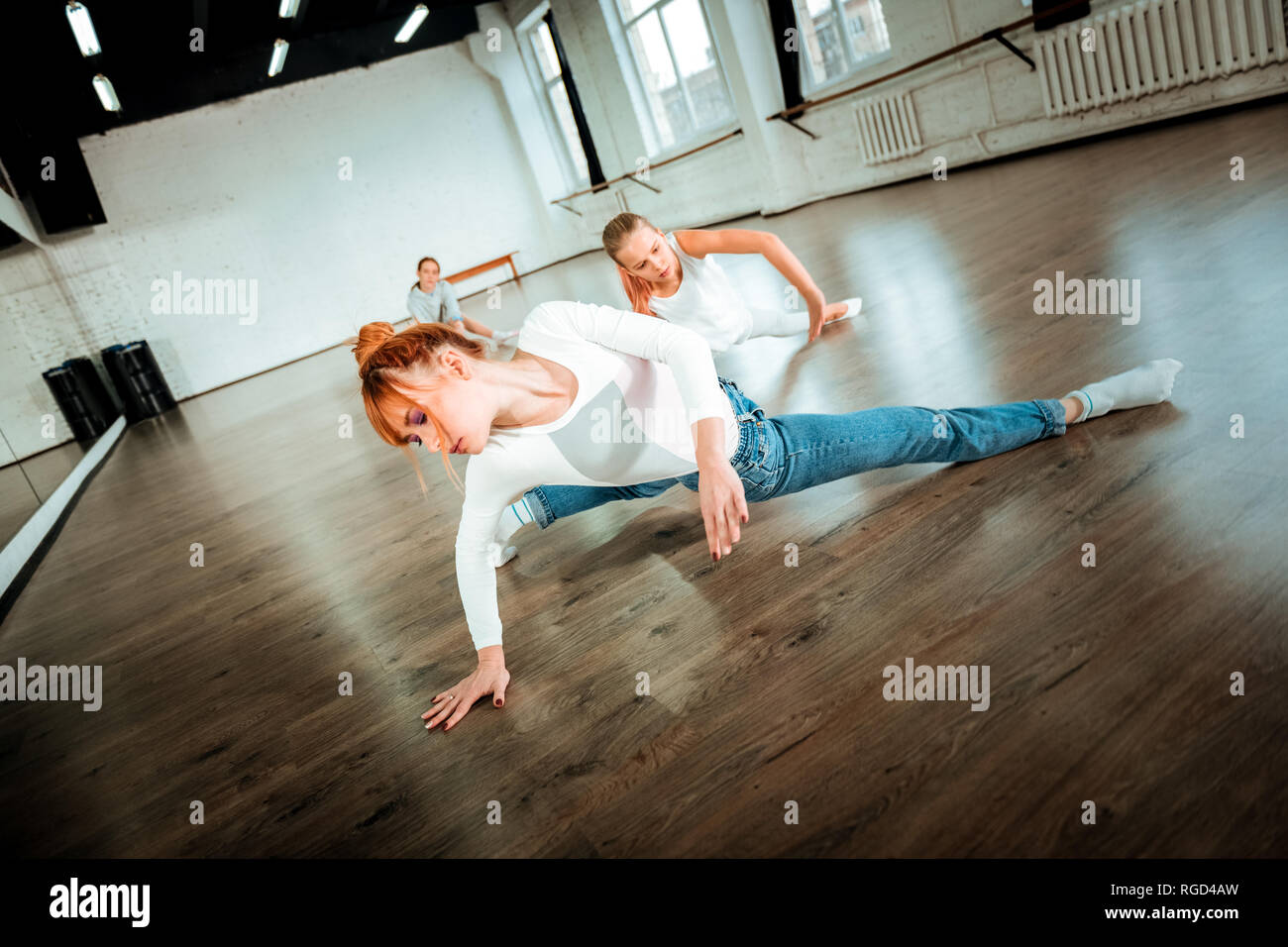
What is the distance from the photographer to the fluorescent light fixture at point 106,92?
902 cm

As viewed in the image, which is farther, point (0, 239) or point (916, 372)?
point (0, 239)

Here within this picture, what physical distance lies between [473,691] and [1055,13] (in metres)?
7.37

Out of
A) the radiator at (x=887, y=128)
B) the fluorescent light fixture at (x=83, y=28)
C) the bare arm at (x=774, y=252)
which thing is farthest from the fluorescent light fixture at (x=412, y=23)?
the bare arm at (x=774, y=252)

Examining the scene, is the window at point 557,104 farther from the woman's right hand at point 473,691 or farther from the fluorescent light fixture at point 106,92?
the woman's right hand at point 473,691

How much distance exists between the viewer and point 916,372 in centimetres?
279

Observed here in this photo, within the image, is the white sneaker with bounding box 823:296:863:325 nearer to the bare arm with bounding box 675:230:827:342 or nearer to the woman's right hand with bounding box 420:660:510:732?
the bare arm with bounding box 675:230:827:342

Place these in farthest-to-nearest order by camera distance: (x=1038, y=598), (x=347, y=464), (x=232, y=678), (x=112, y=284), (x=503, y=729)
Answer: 1. (x=112, y=284)
2. (x=347, y=464)
3. (x=232, y=678)
4. (x=503, y=729)
5. (x=1038, y=598)

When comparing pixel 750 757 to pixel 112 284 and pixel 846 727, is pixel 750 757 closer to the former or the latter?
pixel 846 727

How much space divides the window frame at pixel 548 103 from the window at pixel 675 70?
5.48ft

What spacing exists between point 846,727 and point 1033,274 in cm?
276

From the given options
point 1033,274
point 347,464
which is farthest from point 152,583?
point 1033,274

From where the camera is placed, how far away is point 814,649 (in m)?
1.51

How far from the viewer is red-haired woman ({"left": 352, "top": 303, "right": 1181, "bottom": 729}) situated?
1.38m

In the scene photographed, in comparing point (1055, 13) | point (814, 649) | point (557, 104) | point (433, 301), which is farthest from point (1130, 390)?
point (557, 104)
